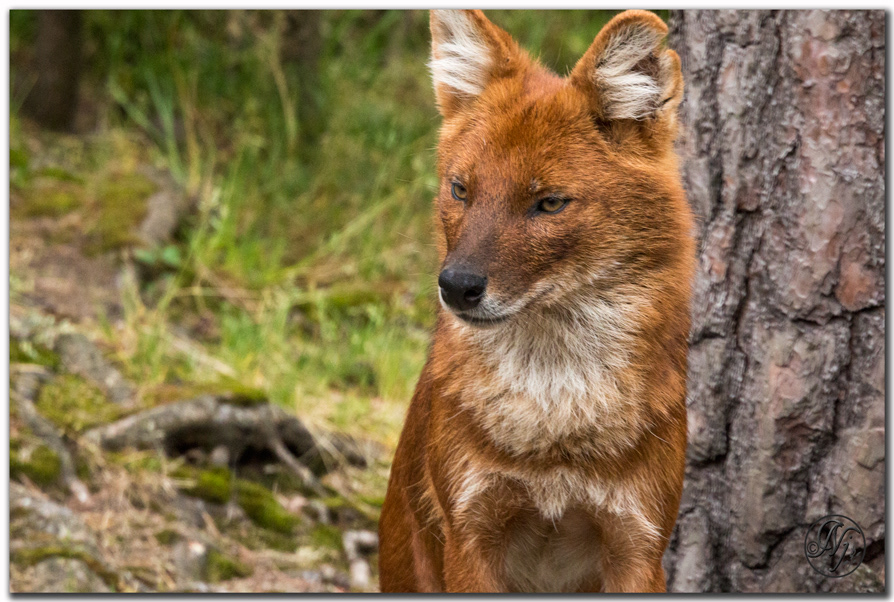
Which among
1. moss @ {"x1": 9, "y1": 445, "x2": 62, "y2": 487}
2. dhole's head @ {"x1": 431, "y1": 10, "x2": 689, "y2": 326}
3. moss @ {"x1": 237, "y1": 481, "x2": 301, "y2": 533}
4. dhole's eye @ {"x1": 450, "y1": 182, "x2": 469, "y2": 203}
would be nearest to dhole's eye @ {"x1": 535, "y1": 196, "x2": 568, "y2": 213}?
A: dhole's head @ {"x1": 431, "y1": 10, "x2": 689, "y2": 326}

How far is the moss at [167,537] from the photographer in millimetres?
4695

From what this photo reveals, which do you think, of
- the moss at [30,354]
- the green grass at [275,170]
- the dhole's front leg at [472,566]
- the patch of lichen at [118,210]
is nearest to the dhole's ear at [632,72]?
the dhole's front leg at [472,566]

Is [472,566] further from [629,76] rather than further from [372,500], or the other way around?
[372,500]

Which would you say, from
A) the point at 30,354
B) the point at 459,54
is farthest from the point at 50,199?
the point at 459,54

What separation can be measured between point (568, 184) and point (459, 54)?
699 millimetres

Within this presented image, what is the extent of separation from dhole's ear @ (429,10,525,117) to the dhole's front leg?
1612 mm

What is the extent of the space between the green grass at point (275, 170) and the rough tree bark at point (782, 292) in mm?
2794

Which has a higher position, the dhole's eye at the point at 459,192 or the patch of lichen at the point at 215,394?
the dhole's eye at the point at 459,192

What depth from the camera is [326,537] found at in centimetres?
510

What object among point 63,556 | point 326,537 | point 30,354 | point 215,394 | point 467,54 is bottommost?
point 326,537

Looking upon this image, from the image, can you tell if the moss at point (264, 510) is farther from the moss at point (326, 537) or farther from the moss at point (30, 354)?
the moss at point (30, 354)

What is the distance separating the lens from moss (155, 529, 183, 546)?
4.70 metres

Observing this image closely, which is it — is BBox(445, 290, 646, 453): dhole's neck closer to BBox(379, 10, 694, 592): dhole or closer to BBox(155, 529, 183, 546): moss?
BBox(379, 10, 694, 592): dhole

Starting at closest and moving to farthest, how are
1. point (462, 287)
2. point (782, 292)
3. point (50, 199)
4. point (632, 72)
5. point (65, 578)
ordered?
point (462, 287)
point (632, 72)
point (782, 292)
point (65, 578)
point (50, 199)
